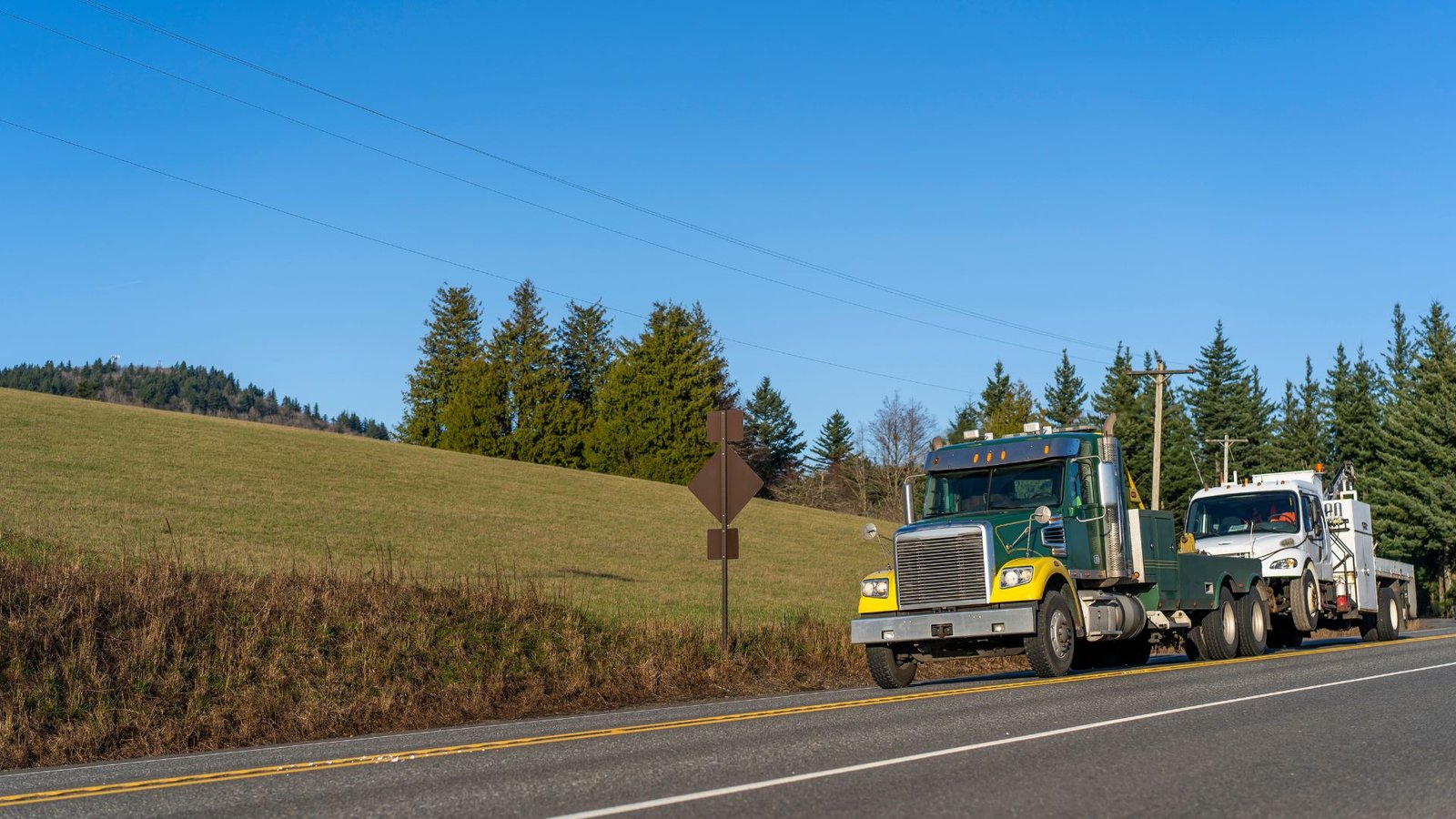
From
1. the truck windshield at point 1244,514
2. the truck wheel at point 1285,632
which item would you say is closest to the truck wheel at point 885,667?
the truck windshield at point 1244,514

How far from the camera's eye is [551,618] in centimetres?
1950

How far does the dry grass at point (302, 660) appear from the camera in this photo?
1345cm

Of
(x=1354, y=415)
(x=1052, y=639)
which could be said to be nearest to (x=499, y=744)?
(x=1052, y=639)

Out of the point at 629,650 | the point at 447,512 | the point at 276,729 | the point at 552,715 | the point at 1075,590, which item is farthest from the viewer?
the point at 447,512

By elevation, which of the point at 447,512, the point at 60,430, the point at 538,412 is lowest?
the point at 447,512

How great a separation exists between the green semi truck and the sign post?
327 cm

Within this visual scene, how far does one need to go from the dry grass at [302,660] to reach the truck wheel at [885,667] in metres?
1.62

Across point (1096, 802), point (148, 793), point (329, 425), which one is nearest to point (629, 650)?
point (148, 793)

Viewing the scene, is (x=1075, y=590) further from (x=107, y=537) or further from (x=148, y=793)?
(x=107, y=537)

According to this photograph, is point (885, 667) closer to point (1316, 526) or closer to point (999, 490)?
point (999, 490)

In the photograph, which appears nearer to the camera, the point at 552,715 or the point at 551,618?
the point at 552,715

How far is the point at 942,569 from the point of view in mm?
16750

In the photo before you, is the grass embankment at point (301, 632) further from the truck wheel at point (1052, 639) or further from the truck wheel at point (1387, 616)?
the truck wheel at point (1387, 616)

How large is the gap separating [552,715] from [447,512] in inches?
1345
